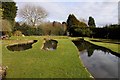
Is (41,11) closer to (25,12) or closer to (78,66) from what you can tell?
(25,12)

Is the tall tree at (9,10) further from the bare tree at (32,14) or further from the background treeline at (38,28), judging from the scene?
the bare tree at (32,14)

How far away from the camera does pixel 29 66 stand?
10633 millimetres

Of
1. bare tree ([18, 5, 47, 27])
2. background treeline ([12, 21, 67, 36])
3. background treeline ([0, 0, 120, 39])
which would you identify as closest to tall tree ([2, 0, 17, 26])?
background treeline ([0, 0, 120, 39])

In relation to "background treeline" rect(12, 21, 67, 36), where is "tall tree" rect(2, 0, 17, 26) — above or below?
above

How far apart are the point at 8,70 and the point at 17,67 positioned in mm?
757

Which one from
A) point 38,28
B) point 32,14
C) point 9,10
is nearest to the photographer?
point 9,10

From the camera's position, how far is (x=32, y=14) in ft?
183

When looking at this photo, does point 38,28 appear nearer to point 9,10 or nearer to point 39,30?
point 39,30

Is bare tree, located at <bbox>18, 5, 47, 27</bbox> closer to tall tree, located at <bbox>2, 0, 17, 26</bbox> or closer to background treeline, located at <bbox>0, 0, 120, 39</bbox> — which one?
background treeline, located at <bbox>0, 0, 120, 39</bbox>

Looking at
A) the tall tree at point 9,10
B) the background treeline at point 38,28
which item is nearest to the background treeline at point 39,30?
the background treeline at point 38,28

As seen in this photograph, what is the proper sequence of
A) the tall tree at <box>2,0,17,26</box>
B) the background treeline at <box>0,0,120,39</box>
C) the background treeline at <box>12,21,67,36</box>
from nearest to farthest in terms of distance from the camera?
the background treeline at <box>0,0,120,39</box>
the tall tree at <box>2,0,17,26</box>
the background treeline at <box>12,21,67,36</box>

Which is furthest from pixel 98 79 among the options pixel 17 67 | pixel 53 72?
pixel 17 67

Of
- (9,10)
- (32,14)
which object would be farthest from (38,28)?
(9,10)

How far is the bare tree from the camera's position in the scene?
5559 centimetres
